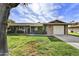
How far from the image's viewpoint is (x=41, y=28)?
14.0 feet

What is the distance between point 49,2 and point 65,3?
321 millimetres

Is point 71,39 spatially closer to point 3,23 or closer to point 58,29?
point 58,29

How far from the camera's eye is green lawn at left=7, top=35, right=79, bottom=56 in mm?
4125

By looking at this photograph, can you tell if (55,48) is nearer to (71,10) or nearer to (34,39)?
(34,39)

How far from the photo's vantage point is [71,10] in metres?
4.13

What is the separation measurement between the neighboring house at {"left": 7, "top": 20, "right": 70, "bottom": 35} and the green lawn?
0.11 meters

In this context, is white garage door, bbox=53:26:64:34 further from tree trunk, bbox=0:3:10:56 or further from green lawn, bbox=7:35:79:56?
tree trunk, bbox=0:3:10:56

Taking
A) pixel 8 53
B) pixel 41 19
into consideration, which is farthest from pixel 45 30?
pixel 8 53

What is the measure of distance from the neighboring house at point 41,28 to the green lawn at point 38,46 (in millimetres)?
113

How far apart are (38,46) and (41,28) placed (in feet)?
1.24

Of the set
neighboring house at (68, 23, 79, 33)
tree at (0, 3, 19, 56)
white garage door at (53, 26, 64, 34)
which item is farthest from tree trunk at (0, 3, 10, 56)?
neighboring house at (68, 23, 79, 33)

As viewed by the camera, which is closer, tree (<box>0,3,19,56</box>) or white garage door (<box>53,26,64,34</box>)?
tree (<box>0,3,19,56</box>)

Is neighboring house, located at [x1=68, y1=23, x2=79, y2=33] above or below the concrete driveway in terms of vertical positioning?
above

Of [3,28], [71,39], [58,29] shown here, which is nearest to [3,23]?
[3,28]
